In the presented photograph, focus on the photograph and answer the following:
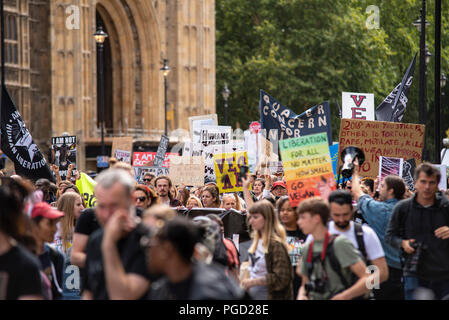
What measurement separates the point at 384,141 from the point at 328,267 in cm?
714

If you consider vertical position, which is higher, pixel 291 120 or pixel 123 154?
pixel 291 120

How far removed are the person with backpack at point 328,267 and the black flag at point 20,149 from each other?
873 cm

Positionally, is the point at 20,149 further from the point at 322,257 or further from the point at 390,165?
the point at 322,257

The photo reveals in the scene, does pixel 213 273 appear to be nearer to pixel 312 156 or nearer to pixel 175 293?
pixel 175 293

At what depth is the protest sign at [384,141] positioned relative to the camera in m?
13.6

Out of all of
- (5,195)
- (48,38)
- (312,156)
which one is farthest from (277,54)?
(5,195)

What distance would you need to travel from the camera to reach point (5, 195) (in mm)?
5797

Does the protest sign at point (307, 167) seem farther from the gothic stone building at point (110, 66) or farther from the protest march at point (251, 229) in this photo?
the gothic stone building at point (110, 66)

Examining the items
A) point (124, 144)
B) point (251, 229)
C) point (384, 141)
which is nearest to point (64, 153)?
point (124, 144)

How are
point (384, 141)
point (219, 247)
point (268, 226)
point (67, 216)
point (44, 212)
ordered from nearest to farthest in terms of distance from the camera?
point (44, 212) < point (219, 247) < point (268, 226) < point (67, 216) < point (384, 141)

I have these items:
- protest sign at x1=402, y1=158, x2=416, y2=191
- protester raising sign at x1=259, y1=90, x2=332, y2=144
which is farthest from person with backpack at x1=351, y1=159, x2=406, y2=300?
protest sign at x1=402, y1=158, x2=416, y2=191

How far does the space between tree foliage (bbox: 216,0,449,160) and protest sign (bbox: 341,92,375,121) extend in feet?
94.8

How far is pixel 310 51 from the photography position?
4962cm

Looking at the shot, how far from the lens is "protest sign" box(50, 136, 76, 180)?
58.0ft
